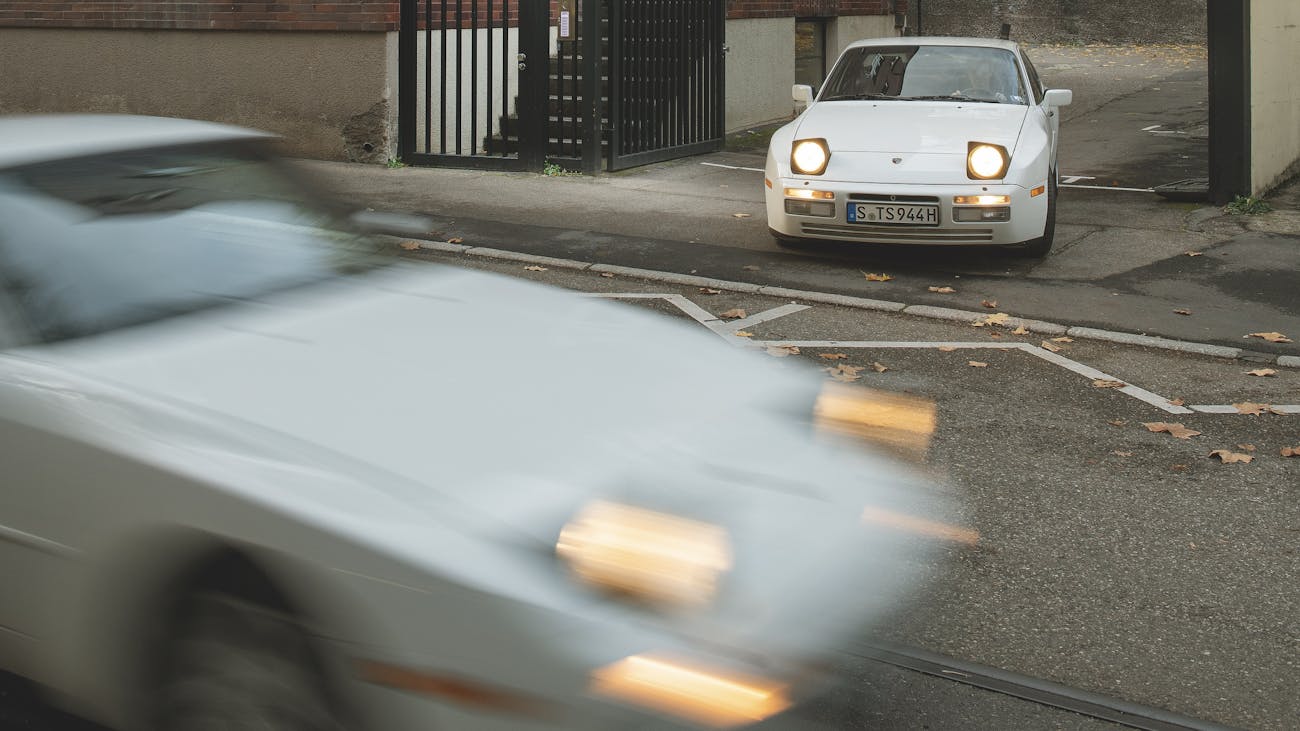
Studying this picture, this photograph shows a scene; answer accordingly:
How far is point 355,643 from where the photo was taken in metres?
2.55

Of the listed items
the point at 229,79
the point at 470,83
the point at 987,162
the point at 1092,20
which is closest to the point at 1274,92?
the point at 987,162

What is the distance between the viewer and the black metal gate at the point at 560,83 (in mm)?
13383

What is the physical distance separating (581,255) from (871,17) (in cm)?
1174

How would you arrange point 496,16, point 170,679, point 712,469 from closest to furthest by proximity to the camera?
point 170,679
point 712,469
point 496,16

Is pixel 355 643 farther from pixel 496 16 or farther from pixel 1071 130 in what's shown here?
pixel 1071 130

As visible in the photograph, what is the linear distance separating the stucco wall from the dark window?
2.04ft

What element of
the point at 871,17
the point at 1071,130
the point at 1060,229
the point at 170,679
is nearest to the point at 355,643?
the point at 170,679

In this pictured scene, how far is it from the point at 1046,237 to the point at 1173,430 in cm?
376

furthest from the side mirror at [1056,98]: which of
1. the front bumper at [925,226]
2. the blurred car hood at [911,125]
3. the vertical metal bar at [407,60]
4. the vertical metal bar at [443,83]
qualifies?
the vertical metal bar at [407,60]

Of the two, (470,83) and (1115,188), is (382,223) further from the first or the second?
(470,83)

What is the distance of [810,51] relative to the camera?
1962 cm

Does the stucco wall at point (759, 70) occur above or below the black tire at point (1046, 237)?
above

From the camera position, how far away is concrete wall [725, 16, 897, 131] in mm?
17234

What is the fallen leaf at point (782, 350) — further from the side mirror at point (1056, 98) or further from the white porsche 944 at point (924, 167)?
the side mirror at point (1056, 98)
